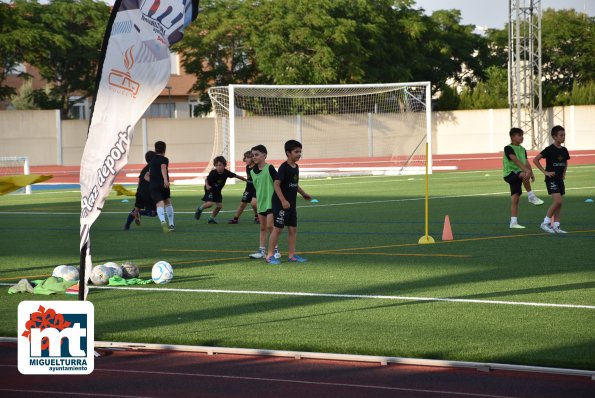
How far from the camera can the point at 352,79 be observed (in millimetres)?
60625

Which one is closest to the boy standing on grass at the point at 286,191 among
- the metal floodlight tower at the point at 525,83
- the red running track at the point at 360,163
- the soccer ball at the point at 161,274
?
the soccer ball at the point at 161,274

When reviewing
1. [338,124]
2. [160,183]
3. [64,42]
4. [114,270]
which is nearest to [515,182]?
[160,183]

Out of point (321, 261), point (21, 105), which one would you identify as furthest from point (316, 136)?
point (321, 261)

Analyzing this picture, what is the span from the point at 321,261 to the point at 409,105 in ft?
110

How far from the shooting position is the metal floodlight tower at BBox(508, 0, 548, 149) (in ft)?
177

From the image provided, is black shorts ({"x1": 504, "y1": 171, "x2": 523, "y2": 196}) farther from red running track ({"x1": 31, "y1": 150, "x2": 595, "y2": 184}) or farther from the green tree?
the green tree

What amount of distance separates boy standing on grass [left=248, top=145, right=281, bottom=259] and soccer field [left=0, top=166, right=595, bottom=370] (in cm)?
53

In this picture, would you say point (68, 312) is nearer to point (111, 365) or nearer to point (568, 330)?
point (111, 365)

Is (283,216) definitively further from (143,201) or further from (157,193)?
(143,201)

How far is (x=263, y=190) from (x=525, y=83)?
4363 cm

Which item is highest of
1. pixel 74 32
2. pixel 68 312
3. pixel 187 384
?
pixel 74 32

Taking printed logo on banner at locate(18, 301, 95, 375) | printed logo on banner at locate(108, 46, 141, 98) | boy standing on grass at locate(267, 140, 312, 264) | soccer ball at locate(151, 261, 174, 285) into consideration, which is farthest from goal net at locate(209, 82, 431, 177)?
printed logo on banner at locate(18, 301, 95, 375)

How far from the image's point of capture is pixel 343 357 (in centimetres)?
835

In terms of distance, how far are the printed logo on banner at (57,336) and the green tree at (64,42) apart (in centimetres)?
5403
